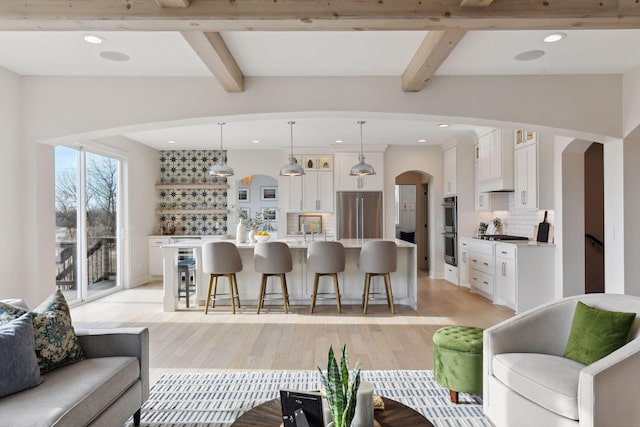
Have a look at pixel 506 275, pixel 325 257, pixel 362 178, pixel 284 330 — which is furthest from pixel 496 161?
pixel 284 330

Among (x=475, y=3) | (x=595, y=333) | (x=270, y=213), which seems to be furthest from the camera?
(x=270, y=213)

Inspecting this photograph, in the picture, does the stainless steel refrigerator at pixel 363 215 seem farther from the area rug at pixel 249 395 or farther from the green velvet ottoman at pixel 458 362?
the green velvet ottoman at pixel 458 362

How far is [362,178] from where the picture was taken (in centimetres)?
802

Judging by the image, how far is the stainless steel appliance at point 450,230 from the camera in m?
7.43

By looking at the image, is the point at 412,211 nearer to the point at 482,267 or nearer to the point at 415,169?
the point at 415,169

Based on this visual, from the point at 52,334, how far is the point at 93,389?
0.45 metres

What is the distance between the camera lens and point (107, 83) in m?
4.16

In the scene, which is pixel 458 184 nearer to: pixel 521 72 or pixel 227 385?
pixel 521 72

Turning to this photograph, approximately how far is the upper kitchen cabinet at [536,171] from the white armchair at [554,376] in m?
3.18

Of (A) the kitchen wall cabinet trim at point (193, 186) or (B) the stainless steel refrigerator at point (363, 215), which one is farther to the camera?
(A) the kitchen wall cabinet trim at point (193, 186)

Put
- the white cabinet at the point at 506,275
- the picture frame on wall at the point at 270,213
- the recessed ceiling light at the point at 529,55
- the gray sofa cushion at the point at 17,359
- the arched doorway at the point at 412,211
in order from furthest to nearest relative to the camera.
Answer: the arched doorway at the point at 412,211 → the picture frame on wall at the point at 270,213 → the white cabinet at the point at 506,275 → the recessed ceiling light at the point at 529,55 → the gray sofa cushion at the point at 17,359

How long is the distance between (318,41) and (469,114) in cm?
179

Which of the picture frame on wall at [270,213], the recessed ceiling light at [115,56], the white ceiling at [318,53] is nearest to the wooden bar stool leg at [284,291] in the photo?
the white ceiling at [318,53]

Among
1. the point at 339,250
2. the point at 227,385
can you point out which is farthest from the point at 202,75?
the point at 227,385
